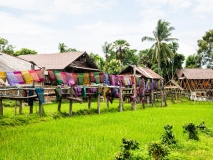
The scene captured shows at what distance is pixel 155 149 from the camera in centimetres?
471

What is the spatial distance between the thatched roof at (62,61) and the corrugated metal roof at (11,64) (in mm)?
3946

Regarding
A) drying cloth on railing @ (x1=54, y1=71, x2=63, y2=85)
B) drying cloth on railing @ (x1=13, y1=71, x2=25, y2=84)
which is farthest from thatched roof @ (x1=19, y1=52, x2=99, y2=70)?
drying cloth on railing @ (x1=13, y1=71, x2=25, y2=84)

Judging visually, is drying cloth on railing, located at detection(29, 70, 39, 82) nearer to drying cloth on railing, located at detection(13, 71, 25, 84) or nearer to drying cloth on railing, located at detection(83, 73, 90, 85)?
drying cloth on railing, located at detection(13, 71, 25, 84)

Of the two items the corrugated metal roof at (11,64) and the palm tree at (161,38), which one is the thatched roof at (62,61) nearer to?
the corrugated metal roof at (11,64)

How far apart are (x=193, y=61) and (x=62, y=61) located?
2931 centimetres

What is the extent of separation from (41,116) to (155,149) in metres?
7.44

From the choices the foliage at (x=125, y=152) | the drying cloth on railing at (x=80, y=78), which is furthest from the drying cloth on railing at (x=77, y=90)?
the foliage at (x=125, y=152)

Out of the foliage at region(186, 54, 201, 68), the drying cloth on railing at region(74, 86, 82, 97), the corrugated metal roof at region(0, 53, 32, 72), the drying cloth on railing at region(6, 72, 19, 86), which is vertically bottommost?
the drying cloth on railing at region(74, 86, 82, 97)

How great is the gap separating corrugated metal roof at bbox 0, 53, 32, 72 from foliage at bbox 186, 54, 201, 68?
33188mm

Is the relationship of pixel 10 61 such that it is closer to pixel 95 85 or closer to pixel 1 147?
pixel 95 85

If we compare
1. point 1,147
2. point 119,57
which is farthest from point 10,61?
point 119,57

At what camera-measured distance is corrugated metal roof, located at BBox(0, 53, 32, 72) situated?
1884 cm

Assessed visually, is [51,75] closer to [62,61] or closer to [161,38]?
[62,61]

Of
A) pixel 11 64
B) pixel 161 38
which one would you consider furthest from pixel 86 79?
pixel 161 38
